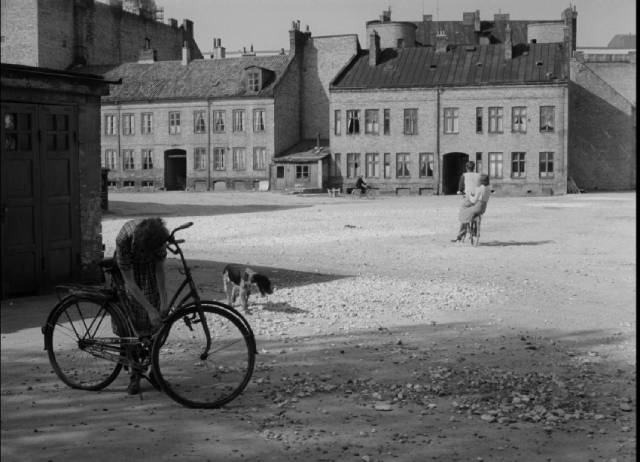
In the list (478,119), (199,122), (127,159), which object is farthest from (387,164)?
(127,159)

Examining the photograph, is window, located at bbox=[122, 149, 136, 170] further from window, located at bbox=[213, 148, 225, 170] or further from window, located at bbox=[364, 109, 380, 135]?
window, located at bbox=[364, 109, 380, 135]

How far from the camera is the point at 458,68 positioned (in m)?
52.8

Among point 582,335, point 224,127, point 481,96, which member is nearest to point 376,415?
point 582,335

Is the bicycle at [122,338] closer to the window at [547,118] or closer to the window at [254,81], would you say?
the window at [547,118]

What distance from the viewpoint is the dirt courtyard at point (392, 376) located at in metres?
4.84

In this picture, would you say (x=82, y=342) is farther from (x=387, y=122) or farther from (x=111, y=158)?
(x=111, y=158)

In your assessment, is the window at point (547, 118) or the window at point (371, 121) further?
the window at point (371, 121)

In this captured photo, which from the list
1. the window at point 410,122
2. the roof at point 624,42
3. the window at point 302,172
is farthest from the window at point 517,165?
the roof at point 624,42

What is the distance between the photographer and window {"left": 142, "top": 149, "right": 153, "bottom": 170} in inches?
2285

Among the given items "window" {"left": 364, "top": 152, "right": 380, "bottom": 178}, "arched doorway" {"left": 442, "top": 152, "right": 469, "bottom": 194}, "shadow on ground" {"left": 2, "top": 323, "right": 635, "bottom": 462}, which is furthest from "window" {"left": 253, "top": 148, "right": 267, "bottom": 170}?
"shadow on ground" {"left": 2, "top": 323, "right": 635, "bottom": 462}

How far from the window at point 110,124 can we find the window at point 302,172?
13368 millimetres

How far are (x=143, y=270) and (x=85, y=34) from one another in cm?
6003

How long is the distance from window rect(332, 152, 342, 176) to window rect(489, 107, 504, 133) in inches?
373

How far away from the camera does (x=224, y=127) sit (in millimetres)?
56562
